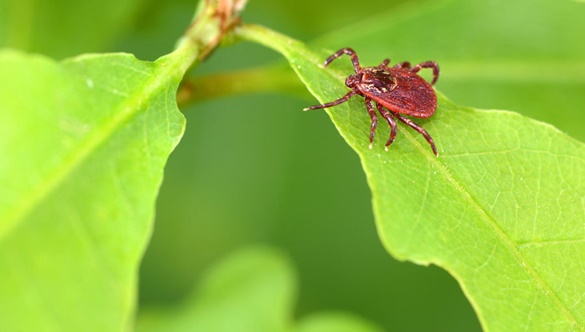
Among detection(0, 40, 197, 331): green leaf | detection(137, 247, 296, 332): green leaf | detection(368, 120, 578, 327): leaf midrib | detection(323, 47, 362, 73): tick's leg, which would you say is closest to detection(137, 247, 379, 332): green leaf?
detection(137, 247, 296, 332): green leaf

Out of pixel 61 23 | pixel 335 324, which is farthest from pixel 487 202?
pixel 61 23

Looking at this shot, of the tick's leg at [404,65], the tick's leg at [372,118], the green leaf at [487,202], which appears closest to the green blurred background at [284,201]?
the tick's leg at [404,65]

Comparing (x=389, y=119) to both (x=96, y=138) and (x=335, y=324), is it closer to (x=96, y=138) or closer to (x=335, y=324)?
(x=96, y=138)

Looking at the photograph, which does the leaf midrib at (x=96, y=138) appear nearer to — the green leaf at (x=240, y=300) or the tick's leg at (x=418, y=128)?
the tick's leg at (x=418, y=128)

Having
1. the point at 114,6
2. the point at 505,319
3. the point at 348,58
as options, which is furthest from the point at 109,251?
the point at 114,6

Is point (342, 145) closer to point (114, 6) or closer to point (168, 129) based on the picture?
point (114, 6)

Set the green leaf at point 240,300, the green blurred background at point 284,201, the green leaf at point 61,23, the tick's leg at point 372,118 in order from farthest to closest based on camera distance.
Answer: the green blurred background at point 284,201
the green leaf at point 240,300
the green leaf at point 61,23
the tick's leg at point 372,118
